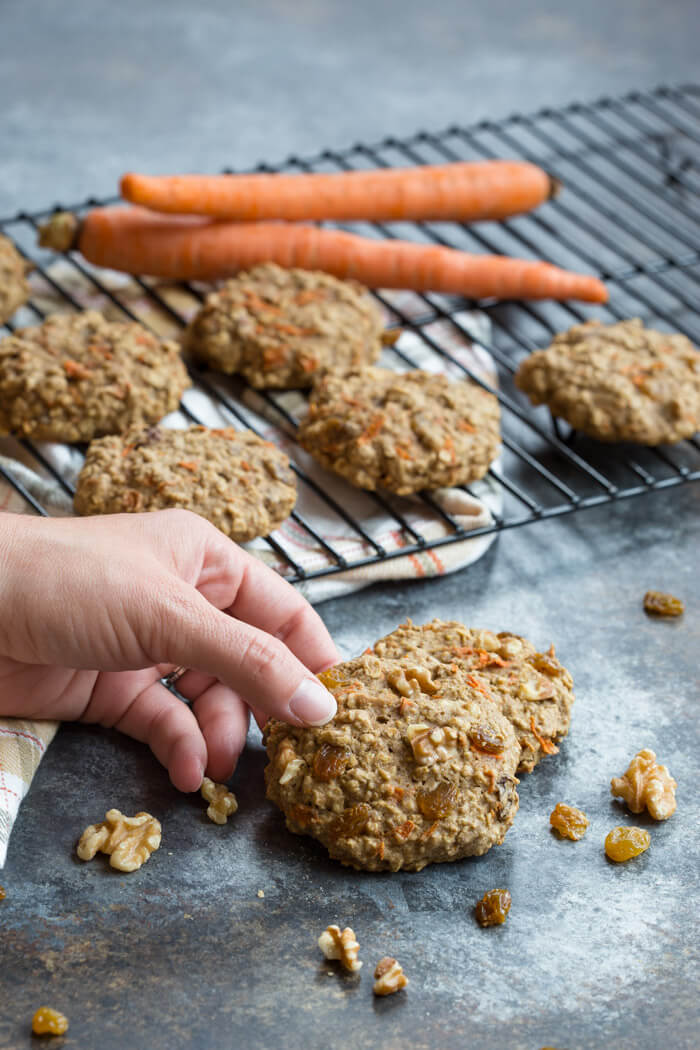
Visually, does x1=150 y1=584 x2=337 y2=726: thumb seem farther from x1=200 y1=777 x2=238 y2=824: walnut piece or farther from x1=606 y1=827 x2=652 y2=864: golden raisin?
x1=606 y1=827 x2=652 y2=864: golden raisin

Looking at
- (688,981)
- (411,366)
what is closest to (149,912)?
(688,981)

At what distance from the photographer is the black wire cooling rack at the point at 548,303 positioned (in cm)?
293

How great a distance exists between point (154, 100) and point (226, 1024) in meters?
4.03

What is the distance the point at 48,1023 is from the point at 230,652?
61 cm

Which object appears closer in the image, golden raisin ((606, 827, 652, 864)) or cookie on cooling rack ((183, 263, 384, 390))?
golden raisin ((606, 827, 652, 864))

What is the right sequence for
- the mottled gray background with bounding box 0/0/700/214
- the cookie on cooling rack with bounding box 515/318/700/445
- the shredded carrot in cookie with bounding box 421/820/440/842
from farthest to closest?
the mottled gray background with bounding box 0/0/700/214 < the cookie on cooling rack with bounding box 515/318/700/445 < the shredded carrot in cookie with bounding box 421/820/440/842

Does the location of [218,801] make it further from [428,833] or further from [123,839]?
[428,833]

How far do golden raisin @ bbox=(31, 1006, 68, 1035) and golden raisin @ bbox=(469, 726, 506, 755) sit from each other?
0.78 meters

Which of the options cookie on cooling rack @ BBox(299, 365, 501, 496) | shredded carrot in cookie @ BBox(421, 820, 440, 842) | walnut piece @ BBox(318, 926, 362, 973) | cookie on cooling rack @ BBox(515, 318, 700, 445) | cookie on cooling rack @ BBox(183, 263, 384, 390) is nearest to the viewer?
walnut piece @ BBox(318, 926, 362, 973)

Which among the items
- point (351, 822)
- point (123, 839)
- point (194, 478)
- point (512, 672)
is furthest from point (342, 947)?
point (194, 478)

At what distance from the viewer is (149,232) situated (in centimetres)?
359

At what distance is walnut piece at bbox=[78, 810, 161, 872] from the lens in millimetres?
2115

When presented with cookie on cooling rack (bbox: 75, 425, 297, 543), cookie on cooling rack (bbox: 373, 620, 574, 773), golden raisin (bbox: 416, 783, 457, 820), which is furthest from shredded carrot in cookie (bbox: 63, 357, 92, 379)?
golden raisin (bbox: 416, 783, 457, 820)

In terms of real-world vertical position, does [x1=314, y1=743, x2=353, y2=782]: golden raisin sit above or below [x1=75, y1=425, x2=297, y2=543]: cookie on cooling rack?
above
